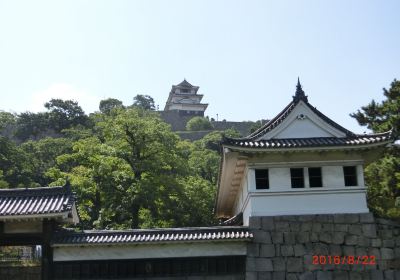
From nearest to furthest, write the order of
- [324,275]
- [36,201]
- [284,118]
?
1. [324,275]
2. [36,201]
3. [284,118]

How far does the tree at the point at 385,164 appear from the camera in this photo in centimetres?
2056

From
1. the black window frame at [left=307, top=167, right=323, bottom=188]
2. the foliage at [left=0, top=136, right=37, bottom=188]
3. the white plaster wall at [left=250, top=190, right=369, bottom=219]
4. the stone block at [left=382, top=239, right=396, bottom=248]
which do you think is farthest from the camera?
the foliage at [left=0, top=136, right=37, bottom=188]

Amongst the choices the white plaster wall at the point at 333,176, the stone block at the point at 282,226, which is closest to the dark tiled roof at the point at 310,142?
the white plaster wall at the point at 333,176

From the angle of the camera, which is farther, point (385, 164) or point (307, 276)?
→ point (385, 164)

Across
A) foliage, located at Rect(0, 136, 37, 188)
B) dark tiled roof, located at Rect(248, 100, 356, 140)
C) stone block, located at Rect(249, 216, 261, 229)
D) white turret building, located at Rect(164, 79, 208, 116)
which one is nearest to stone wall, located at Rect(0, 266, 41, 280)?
stone block, located at Rect(249, 216, 261, 229)

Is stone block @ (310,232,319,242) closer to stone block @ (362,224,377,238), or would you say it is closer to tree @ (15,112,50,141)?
stone block @ (362,224,377,238)

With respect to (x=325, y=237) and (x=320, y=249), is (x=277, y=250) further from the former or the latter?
(x=325, y=237)

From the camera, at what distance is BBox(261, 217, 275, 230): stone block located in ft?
49.2

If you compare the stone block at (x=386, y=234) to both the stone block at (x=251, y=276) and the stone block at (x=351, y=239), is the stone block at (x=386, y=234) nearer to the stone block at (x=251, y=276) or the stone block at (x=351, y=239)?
the stone block at (x=351, y=239)

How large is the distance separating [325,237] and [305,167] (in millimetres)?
2262

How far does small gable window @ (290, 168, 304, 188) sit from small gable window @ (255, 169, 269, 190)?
80 cm

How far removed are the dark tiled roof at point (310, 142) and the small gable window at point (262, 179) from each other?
3.11 feet

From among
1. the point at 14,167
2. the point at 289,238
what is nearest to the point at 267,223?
the point at 289,238

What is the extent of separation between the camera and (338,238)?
1492 centimetres
